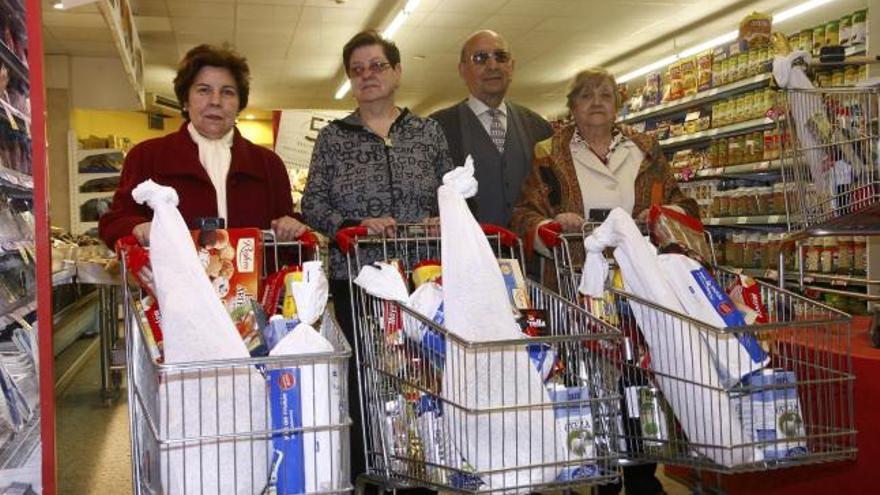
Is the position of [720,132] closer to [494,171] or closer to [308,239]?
[494,171]

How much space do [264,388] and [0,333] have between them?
22.1 inches

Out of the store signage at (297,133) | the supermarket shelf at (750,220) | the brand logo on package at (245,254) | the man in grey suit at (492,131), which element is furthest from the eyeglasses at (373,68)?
the store signage at (297,133)

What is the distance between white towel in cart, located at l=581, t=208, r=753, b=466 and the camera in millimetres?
1774

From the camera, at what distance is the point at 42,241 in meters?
1.72

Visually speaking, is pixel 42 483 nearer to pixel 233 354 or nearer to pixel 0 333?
pixel 0 333

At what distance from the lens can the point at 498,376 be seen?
161 cm

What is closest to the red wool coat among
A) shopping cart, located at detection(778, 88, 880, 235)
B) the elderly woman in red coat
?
the elderly woman in red coat

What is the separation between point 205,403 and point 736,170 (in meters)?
5.42

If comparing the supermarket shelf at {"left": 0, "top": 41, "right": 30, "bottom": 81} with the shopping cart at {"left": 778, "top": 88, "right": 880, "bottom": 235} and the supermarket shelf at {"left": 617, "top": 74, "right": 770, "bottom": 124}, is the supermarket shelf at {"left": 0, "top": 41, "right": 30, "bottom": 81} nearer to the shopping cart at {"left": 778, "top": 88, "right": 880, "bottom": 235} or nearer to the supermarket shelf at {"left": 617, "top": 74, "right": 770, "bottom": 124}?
the shopping cart at {"left": 778, "top": 88, "right": 880, "bottom": 235}

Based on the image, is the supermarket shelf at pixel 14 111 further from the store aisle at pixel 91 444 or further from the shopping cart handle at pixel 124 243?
the store aisle at pixel 91 444

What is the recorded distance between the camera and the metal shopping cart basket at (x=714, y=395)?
5.79ft

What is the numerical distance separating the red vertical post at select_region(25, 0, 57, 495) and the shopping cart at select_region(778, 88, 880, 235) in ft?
6.50

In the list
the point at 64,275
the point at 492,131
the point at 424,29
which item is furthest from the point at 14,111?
the point at 424,29

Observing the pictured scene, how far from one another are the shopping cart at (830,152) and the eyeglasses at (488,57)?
1.17 metres
